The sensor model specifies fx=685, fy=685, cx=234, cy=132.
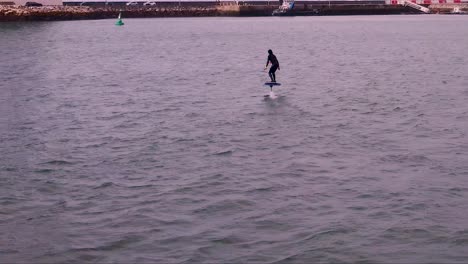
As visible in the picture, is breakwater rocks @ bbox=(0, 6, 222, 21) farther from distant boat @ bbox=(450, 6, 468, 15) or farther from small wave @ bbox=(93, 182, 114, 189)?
small wave @ bbox=(93, 182, 114, 189)

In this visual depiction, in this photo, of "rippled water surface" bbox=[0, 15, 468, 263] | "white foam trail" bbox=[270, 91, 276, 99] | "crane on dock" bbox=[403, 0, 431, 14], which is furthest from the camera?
"crane on dock" bbox=[403, 0, 431, 14]

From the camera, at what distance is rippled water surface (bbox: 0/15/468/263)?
1421 centimetres

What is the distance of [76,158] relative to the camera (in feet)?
71.2

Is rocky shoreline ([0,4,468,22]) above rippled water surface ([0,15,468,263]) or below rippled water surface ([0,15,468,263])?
above

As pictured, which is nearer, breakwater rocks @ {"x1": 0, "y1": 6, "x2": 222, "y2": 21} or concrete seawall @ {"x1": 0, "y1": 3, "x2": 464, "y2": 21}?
breakwater rocks @ {"x1": 0, "y1": 6, "x2": 222, "y2": 21}

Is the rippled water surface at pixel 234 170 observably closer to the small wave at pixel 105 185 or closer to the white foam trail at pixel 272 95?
the small wave at pixel 105 185

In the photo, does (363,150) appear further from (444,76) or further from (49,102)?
(444,76)

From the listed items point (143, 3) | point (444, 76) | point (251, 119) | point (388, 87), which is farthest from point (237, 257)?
point (143, 3)

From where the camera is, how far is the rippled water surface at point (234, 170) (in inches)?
559

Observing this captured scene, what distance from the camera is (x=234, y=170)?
20.0 m

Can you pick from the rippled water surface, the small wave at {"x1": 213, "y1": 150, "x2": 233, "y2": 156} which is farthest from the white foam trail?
the small wave at {"x1": 213, "y1": 150, "x2": 233, "y2": 156}

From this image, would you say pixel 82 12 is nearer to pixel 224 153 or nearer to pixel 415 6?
pixel 415 6

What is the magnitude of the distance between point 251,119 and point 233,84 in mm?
12827

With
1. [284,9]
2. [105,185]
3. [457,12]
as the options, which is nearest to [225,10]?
[284,9]
